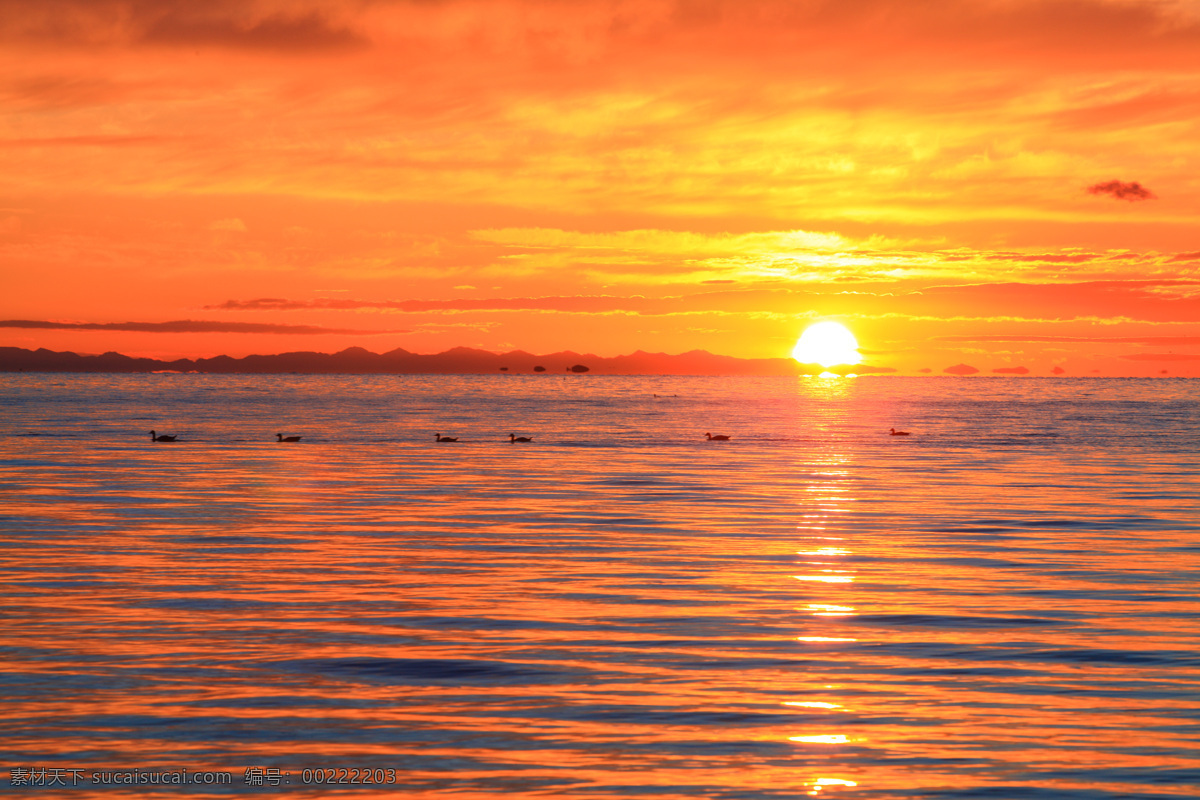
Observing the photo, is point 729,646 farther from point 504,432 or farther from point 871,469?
point 504,432

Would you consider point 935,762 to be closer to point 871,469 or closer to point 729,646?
point 729,646

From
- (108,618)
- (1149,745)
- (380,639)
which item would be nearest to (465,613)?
(380,639)

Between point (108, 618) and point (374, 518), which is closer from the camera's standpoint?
point (108, 618)

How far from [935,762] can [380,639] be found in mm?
8653

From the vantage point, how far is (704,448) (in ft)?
219

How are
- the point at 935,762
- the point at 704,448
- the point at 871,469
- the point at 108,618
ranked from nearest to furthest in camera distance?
the point at 935,762 < the point at 108,618 < the point at 871,469 < the point at 704,448

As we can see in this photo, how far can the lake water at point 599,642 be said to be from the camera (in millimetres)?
11594

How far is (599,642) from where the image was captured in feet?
55.5

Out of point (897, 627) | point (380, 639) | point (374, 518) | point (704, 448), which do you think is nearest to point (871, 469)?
point (704, 448)

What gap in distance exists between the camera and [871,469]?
170ft

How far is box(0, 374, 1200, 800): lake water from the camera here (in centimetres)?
1159

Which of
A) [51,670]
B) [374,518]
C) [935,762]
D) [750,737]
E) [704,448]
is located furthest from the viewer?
[704,448]

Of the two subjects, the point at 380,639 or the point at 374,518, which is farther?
the point at 374,518

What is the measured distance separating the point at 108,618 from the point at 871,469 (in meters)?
39.4
